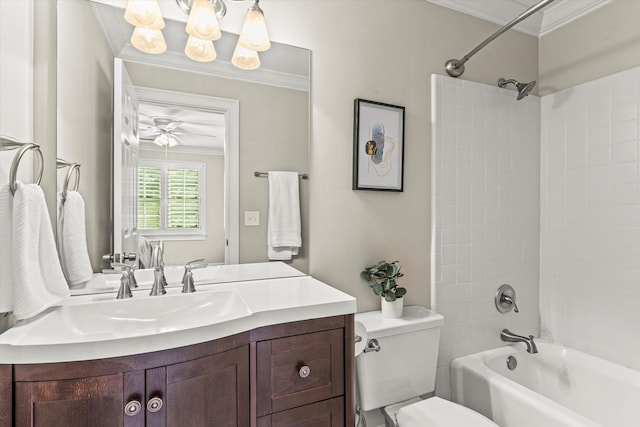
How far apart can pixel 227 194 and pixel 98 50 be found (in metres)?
0.70

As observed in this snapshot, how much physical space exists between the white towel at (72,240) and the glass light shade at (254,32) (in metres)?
0.88

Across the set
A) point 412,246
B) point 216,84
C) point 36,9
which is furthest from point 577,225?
point 36,9

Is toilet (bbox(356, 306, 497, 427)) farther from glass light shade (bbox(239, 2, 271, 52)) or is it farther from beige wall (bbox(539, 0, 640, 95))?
beige wall (bbox(539, 0, 640, 95))

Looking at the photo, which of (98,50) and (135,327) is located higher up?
(98,50)

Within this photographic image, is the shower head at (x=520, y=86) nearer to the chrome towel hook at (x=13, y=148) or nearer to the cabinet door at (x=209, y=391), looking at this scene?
the cabinet door at (x=209, y=391)

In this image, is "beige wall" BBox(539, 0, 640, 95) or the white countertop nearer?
the white countertop

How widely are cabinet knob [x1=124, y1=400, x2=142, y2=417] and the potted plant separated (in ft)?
3.58

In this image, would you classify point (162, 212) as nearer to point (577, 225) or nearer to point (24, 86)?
point (24, 86)

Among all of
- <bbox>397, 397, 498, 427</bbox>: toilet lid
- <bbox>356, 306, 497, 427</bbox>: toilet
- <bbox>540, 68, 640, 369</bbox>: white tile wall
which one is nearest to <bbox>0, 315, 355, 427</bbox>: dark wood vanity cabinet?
<bbox>356, 306, 497, 427</bbox>: toilet

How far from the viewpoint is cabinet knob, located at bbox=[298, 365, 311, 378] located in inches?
43.4

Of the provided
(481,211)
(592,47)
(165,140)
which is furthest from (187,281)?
(592,47)

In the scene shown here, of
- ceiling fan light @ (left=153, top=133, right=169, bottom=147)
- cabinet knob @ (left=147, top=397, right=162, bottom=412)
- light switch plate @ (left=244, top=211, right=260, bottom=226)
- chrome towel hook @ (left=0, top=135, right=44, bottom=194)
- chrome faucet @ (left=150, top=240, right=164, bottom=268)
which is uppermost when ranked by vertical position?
ceiling fan light @ (left=153, top=133, right=169, bottom=147)

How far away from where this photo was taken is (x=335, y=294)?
126 centimetres

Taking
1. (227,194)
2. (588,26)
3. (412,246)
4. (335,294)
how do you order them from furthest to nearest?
1. (588,26)
2. (412,246)
3. (227,194)
4. (335,294)
